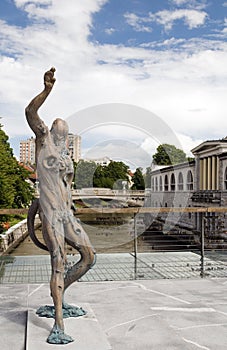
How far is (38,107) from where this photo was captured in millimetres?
3541

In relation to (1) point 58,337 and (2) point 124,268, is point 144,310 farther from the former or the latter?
(2) point 124,268

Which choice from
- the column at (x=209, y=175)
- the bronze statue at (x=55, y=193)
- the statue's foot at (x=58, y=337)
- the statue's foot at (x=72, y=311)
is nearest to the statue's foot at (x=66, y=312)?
the statue's foot at (x=72, y=311)

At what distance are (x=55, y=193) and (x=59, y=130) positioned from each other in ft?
→ 1.74

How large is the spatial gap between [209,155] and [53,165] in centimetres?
3017

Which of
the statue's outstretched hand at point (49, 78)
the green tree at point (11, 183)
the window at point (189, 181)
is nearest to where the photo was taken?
the statue's outstretched hand at point (49, 78)

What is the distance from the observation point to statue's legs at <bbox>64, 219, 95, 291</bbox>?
3.78 metres

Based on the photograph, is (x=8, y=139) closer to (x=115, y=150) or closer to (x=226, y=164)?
(x=226, y=164)

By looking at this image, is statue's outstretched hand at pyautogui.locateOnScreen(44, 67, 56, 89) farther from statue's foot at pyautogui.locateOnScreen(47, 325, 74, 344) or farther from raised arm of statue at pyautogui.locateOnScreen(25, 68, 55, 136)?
statue's foot at pyautogui.locateOnScreen(47, 325, 74, 344)

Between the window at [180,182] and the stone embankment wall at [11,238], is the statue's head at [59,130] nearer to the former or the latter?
the stone embankment wall at [11,238]

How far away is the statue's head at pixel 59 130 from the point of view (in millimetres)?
3773

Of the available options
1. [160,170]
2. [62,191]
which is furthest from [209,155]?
[62,191]

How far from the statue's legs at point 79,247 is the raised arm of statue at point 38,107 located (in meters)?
0.82

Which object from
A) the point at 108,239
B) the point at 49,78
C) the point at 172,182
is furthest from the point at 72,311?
the point at 172,182

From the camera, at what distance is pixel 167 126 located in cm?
551
